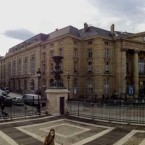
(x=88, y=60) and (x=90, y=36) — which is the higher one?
(x=90, y=36)

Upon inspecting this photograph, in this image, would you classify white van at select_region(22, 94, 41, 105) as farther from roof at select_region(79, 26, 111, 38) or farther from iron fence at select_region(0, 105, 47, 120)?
roof at select_region(79, 26, 111, 38)

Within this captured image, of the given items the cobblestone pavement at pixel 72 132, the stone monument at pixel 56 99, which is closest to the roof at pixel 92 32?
the stone monument at pixel 56 99

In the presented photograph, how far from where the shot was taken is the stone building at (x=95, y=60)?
57031mm

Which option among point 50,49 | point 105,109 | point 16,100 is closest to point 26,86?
point 50,49

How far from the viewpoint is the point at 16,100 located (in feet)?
122

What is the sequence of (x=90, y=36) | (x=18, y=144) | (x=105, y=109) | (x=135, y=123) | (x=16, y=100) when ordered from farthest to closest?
(x=90, y=36), (x=16, y=100), (x=105, y=109), (x=135, y=123), (x=18, y=144)

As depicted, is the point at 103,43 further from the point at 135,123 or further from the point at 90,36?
the point at 135,123

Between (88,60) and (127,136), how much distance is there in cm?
4352

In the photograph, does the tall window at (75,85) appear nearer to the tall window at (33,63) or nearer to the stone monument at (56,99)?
the tall window at (33,63)

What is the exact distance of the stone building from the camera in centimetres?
5703

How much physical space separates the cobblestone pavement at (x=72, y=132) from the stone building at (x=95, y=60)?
104ft

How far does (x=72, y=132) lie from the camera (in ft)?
57.3

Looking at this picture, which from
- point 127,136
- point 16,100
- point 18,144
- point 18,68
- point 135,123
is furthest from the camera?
point 18,68

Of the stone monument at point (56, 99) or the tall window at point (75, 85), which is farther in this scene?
the tall window at point (75, 85)
